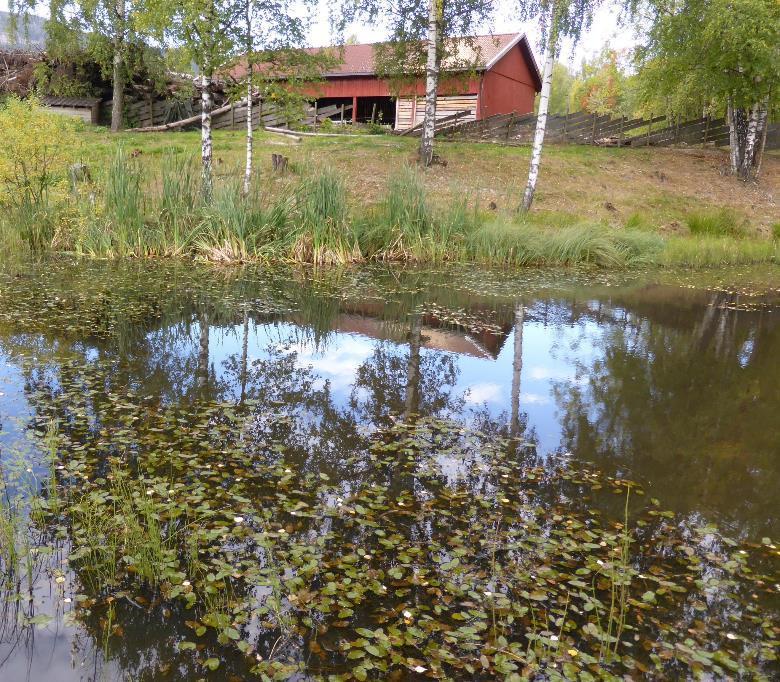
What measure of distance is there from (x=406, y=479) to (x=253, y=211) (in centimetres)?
853

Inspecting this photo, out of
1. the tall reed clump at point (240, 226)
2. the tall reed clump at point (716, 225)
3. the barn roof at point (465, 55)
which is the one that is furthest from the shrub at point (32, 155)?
the barn roof at point (465, 55)

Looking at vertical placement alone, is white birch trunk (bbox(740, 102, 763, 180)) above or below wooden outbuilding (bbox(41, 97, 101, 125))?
below

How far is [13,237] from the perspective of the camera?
11289 millimetres

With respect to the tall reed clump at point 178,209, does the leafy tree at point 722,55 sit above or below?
above

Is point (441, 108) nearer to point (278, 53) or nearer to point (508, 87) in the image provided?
point (508, 87)

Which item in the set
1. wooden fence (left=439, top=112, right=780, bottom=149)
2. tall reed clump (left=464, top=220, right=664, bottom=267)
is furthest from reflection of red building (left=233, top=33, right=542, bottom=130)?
tall reed clump (left=464, top=220, right=664, bottom=267)

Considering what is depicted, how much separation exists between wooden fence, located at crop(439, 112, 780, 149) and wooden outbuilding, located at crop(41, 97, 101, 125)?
Result: 14.5 metres

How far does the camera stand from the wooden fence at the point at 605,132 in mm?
23422

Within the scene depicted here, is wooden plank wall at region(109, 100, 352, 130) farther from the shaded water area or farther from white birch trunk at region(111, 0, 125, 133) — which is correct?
the shaded water area

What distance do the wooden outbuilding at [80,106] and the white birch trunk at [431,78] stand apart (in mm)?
16084

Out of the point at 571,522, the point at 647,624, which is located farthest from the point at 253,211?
the point at 647,624

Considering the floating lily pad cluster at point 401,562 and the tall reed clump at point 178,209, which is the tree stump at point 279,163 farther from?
the floating lily pad cluster at point 401,562

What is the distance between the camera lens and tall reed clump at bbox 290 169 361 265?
11578mm

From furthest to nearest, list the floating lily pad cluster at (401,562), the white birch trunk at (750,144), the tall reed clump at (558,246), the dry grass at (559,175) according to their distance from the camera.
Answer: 1. the white birch trunk at (750,144)
2. the dry grass at (559,175)
3. the tall reed clump at (558,246)
4. the floating lily pad cluster at (401,562)
